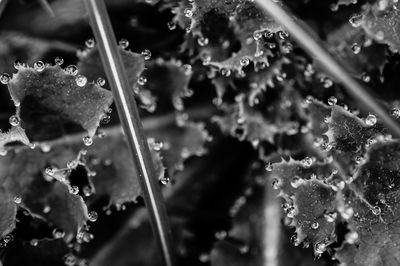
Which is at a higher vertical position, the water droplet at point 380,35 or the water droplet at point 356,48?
the water droplet at point 356,48

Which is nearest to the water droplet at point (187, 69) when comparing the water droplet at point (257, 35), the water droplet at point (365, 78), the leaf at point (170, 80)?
the leaf at point (170, 80)

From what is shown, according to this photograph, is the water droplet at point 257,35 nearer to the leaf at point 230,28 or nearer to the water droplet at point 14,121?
the leaf at point 230,28

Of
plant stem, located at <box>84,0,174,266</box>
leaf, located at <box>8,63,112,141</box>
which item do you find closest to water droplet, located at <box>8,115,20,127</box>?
leaf, located at <box>8,63,112,141</box>

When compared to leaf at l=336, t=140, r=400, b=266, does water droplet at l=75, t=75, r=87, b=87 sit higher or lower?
higher

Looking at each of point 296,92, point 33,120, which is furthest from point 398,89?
point 33,120

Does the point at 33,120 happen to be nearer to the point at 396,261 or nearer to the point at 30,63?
the point at 30,63

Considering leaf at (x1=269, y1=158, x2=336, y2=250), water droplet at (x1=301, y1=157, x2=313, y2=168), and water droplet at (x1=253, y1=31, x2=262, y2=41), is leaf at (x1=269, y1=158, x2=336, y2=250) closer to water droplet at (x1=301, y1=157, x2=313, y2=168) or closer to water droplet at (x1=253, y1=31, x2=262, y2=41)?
water droplet at (x1=301, y1=157, x2=313, y2=168)
